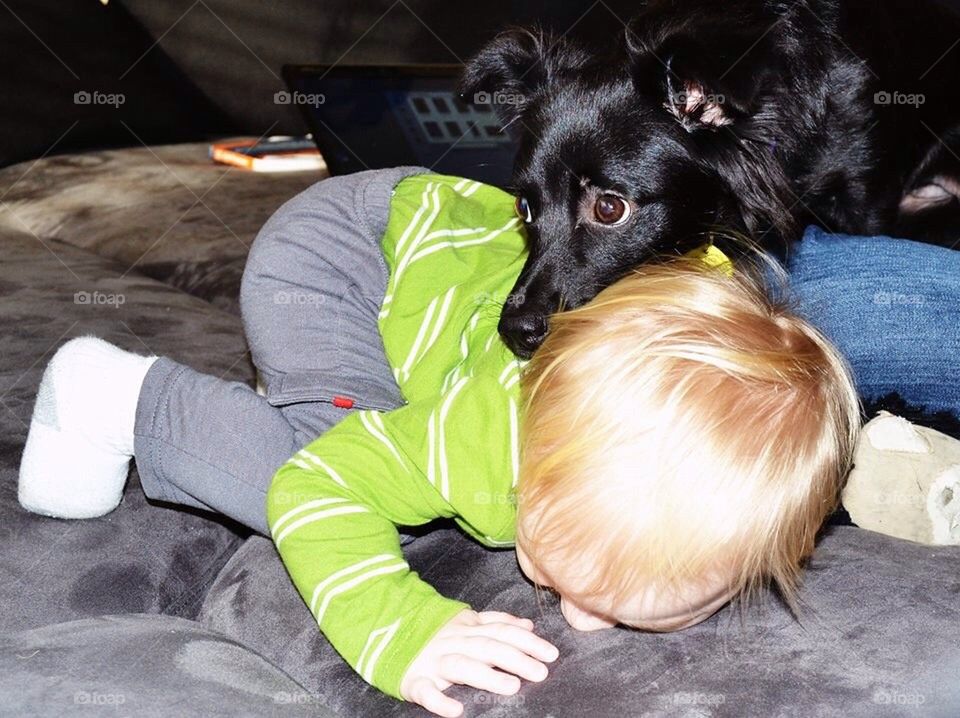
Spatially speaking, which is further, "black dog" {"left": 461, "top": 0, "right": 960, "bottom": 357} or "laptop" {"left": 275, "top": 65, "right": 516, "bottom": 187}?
"laptop" {"left": 275, "top": 65, "right": 516, "bottom": 187}

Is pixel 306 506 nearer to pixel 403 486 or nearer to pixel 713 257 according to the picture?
pixel 403 486

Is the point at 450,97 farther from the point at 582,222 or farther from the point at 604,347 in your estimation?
the point at 604,347

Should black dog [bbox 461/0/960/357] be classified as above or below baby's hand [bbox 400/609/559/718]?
above

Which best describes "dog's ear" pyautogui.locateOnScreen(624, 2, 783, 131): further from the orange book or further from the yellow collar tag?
the orange book

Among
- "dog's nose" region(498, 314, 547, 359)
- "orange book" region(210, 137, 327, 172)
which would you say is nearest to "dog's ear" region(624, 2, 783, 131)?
"dog's nose" region(498, 314, 547, 359)

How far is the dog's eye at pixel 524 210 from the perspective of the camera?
1.74 metres

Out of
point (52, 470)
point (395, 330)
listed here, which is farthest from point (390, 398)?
point (52, 470)

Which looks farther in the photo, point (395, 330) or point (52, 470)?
point (395, 330)

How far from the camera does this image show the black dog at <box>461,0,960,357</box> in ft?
5.15

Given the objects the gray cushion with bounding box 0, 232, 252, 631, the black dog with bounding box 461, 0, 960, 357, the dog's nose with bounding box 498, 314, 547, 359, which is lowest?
the gray cushion with bounding box 0, 232, 252, 631

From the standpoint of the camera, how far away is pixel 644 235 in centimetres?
165

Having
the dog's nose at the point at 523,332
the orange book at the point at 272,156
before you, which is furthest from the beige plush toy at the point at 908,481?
the orange book at the point at 272,156

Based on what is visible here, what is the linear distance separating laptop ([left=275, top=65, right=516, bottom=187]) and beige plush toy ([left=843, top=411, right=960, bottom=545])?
1316 mm

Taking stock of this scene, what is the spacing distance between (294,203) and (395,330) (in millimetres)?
298
